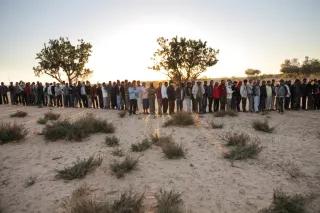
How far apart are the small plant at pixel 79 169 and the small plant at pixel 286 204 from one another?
4247 millimetres

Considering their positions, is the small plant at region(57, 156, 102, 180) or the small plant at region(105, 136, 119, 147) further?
the small plant at region(105, 136, 119, 147)

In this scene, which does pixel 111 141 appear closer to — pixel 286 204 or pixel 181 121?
pixel 181 121

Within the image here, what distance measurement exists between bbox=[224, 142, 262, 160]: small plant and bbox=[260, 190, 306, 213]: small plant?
8.07 feet

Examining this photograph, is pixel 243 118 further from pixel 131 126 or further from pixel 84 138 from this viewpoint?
pixel 84 138

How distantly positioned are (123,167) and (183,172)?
60.9 inches

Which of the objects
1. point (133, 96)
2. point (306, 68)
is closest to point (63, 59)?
point (133, 96)

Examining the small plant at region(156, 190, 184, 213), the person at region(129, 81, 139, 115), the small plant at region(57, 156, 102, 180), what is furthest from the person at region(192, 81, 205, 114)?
the small plant at region(156, 190, 184, 213)

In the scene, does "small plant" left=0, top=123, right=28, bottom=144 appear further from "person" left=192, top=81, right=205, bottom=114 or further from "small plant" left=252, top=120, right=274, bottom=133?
"person" left=192, top=81, right=205, bottom=114

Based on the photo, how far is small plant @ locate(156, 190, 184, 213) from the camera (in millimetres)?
5962

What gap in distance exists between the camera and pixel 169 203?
626 centimetres

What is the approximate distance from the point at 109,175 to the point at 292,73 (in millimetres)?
58201

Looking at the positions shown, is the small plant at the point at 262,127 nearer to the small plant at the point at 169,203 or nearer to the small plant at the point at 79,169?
the small plant at the point at 169,203

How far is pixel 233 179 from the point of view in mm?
7969

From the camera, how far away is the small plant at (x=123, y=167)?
801 cm
